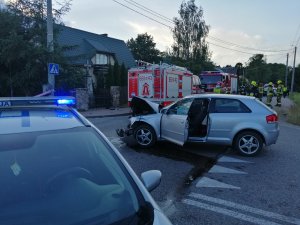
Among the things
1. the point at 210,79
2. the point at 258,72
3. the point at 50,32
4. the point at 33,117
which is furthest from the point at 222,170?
the point at 258,72

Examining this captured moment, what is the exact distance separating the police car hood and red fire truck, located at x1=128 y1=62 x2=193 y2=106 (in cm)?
725

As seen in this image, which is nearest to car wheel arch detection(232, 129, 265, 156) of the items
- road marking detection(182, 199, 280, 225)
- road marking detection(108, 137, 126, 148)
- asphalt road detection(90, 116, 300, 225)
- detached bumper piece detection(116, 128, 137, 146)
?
asphalt road detection(90, 116, 300, 225)

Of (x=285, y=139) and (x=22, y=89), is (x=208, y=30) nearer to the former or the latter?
(x=22, y=89)

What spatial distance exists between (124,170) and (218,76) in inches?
1100

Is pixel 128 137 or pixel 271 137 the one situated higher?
pixel 271 137

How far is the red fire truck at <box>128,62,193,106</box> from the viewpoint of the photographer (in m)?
16.6

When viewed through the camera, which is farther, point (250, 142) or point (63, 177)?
point (250, 142)

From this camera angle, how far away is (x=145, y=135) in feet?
29.8

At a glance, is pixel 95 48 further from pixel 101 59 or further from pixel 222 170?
pixel 222 170

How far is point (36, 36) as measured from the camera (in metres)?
18.0

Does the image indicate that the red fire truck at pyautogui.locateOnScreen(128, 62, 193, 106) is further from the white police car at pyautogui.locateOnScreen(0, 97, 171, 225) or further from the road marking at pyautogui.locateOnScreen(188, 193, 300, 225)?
the white police car at pyautogui.locateOnScreen(0, 97, 171, 225)

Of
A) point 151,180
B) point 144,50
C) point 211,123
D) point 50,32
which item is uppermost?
point 144,50

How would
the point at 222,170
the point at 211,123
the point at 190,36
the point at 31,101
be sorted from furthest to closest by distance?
the point at 190,36 → the point at 211,123 → the point at 222,170 → the point at 31,101

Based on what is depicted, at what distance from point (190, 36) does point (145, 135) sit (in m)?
45.0
